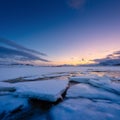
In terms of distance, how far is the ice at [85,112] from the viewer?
3288mm

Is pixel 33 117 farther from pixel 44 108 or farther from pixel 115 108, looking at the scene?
pixel 115 108

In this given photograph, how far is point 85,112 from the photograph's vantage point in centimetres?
361

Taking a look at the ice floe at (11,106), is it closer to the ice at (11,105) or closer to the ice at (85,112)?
the ice at (11,105)

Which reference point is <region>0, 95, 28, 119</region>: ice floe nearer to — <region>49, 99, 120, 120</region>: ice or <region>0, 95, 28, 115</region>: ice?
<region>0, 95, 28, 115</region>: ice

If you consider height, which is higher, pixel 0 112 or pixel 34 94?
pixel 34 94

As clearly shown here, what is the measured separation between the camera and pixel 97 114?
346cm

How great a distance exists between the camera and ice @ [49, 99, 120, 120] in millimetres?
3288

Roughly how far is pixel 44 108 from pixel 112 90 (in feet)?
11.7

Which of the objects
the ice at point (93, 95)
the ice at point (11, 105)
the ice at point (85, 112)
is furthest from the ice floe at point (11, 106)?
the ice at point (93, 95)

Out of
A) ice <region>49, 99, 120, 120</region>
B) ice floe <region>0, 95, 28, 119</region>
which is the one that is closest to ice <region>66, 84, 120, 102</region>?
ice <region>49, 99, 120, 120</region>

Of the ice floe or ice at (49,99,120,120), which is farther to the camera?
the ice floe

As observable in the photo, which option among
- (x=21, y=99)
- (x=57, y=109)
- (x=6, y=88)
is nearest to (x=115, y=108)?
(x=57, y=109)

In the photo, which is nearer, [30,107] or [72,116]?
[72,116]

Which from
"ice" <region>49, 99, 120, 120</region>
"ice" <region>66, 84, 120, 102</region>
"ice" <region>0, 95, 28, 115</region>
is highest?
"ice" <region>66, 84, 120, 102</region>
